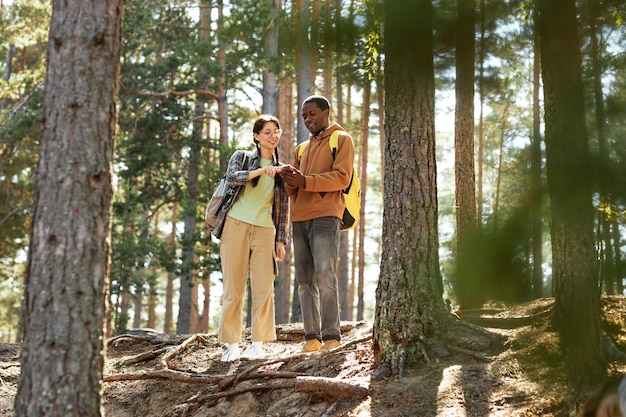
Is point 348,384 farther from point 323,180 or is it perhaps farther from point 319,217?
point 323,180

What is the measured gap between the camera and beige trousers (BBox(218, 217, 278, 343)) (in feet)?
19.7

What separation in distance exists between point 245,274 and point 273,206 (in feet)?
2.19

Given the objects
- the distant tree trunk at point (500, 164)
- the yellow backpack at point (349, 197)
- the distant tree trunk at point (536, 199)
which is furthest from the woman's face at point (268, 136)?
the distant tree trunk at point (536, 199)

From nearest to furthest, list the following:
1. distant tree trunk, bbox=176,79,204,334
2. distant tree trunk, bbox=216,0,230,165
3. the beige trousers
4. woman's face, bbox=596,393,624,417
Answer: woman's face, bbox=596,393,624,417
the beige trousers
distant tree trunk, bbox=176,79,204,334
distant tree trunk, bbox=216,0,230,165

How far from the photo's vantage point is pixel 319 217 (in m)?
5.80

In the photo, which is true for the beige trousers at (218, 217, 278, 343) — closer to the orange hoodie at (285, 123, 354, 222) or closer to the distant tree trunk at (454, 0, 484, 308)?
the orange hoodie at (285, 123, 354, 222)

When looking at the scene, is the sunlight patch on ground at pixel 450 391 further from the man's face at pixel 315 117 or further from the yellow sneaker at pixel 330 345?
the man's face at pixel 315 117

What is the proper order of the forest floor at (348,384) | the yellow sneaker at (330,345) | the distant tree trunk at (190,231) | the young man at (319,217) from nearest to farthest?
the forest floor at (348,384), the young man at (319,217), the yellow sneaker at (330,345), the distant tree trunk at (190,231)

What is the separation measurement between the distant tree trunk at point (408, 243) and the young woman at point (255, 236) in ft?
4.68

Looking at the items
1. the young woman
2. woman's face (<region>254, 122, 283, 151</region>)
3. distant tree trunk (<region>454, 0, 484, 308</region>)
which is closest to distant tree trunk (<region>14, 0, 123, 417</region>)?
distant tree trunk (<region>454, 0, 484, 308</region>)

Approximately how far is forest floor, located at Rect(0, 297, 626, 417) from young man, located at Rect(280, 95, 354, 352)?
430 mm

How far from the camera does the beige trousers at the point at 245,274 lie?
236 inches

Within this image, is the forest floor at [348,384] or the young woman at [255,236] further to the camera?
the young woman at [255,236]

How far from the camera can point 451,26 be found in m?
1.85
